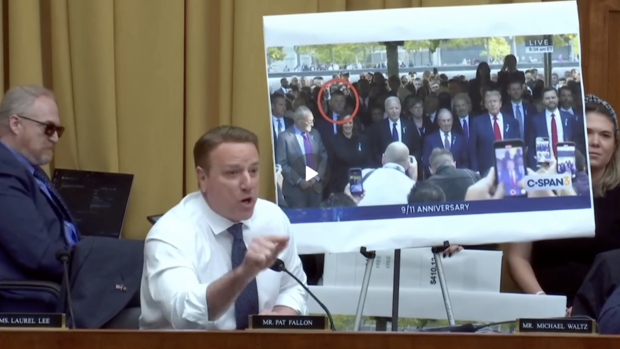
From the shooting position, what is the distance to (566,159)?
9.36 feet

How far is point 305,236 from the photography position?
288 centimetres

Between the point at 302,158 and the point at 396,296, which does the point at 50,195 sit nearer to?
the point at 302,158

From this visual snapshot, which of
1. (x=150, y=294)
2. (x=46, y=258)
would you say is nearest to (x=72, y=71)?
(x=46, y=258)

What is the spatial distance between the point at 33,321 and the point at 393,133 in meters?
1.28

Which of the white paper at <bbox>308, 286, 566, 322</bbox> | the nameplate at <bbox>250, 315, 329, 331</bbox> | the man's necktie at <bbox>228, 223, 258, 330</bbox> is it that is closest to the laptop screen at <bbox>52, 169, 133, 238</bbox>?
the white paper at <bbox>308, 286, 566, 322</bbox>

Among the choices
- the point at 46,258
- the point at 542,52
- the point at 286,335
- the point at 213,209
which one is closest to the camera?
the point at 286,335

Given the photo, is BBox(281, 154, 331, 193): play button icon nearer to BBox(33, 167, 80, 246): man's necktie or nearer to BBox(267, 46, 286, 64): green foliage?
BBox(267, 46, 286, 64): green foliage

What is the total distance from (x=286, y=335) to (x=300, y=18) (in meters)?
1.24

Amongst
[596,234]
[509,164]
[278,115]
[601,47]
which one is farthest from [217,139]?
[601,47]

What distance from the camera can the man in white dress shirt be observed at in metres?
2.37

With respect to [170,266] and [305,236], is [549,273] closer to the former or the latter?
[305,236]

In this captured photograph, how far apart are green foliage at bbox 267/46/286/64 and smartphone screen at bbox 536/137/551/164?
84 cm

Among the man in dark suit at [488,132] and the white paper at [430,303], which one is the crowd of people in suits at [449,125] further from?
the white paper at [430,303]

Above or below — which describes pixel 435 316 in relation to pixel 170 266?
below
